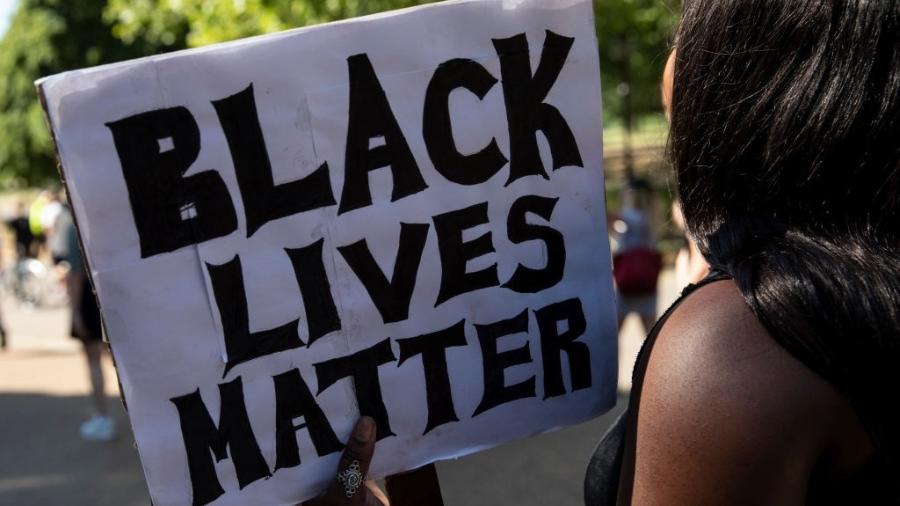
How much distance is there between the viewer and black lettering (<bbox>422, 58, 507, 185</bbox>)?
5.44ft

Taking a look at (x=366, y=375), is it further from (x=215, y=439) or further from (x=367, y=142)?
(x=367, y=142)

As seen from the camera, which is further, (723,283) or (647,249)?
(647,249)

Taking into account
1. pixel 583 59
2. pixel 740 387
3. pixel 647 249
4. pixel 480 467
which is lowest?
pixel 480 467

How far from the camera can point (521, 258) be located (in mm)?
1731

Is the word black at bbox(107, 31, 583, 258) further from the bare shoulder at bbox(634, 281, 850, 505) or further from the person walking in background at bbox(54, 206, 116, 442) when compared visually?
the person walking in background at bbox(54, 206, 116, 442)

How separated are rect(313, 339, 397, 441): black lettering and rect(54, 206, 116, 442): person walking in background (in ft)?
17.9

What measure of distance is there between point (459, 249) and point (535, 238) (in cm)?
14

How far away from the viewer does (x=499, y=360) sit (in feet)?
5.72

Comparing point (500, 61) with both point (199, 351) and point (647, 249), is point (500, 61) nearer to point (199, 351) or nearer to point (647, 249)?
point (199, 351)

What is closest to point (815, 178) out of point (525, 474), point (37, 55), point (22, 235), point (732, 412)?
point (732, 412)

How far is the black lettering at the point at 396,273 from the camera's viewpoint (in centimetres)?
163

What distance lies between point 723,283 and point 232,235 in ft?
2.43

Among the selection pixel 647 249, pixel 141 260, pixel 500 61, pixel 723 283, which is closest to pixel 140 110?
pixel 141 260

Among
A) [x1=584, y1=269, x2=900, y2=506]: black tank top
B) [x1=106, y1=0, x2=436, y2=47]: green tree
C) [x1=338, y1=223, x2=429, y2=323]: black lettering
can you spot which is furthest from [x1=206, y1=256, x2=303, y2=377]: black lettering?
[x1=106, y1=0, x2=436, y2=47]: green tree
